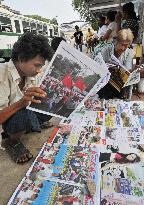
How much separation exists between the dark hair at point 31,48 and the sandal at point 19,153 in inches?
22.4

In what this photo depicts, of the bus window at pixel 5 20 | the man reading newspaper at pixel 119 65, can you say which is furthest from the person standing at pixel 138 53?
the bus window at pixel 5 20

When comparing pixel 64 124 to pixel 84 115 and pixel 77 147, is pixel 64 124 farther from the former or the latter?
pixel 77 147

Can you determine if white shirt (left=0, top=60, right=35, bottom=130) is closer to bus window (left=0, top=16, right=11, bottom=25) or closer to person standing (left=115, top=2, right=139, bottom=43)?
person standing (left=115, top=2, right=139, bottom=43)

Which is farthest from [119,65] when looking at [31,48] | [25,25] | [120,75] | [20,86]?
[25,25]

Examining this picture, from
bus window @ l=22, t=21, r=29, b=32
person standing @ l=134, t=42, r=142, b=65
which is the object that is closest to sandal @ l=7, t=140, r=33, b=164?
person standing @ l=134, t=42, r=142, b=65

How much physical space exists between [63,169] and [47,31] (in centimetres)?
1247

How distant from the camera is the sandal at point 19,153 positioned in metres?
1.62

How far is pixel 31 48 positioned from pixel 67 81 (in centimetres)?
27

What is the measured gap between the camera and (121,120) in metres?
1.93

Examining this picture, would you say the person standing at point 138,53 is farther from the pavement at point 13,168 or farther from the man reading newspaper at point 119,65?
the pavement at point 13,168

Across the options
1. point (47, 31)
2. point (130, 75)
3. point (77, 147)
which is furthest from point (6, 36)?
point (77, 147)

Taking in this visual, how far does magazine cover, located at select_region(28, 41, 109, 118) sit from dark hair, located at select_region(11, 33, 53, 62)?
11cm

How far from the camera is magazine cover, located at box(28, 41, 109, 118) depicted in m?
1.39

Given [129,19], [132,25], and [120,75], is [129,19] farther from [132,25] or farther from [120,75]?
[120,75]
